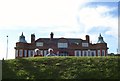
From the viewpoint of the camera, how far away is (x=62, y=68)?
87.8 feet

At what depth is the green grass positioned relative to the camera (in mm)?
24936

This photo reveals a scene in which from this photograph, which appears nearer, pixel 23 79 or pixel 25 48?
pixel 23 79

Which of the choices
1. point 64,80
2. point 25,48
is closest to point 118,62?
point 64,80

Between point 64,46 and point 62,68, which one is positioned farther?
point 64,46

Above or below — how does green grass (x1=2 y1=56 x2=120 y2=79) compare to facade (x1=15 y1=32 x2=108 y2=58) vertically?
below

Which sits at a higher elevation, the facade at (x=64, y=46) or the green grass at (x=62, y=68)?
the facade at (x=64, y=46)

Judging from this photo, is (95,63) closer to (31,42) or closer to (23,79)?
(23,79)

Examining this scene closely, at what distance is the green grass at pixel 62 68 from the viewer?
2494 centimetres

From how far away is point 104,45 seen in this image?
7719 centimetres

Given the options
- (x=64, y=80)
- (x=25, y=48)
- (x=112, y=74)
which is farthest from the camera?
(x=25, y=48)

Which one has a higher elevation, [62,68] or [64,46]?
[64,46]

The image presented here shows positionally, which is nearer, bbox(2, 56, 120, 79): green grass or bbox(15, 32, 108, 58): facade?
bbox(2, 56, 120, 79): green grass

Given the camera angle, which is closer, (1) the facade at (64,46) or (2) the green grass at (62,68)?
(2) the green grass at (62,68)

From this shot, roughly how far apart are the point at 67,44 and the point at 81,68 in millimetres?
52310
